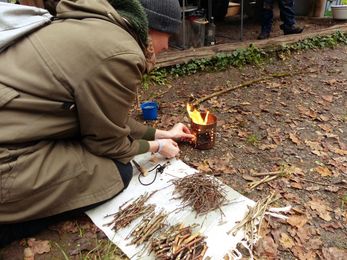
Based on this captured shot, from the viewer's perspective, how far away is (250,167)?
9.77 ft

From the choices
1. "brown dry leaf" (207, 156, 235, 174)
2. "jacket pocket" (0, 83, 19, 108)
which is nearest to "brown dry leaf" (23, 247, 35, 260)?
"jacket pocket" (0, 83, 19, 108)

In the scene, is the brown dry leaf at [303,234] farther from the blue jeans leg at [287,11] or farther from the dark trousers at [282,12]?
the blue jeans leg at [287,11]

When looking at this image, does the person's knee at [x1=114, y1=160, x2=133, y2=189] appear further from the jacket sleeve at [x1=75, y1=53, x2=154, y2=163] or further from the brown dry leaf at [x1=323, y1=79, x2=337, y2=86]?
the brown dry leaf at [x1=323, y1=79, x2=337, y2=86]

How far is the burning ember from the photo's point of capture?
3018mm

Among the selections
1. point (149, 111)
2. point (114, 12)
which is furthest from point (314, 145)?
point (114, 12)

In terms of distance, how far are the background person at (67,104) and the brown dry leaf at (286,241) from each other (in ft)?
4.11

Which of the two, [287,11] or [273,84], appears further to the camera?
[287,11]

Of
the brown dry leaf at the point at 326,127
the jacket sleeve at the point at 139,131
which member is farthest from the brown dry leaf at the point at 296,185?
the jacket sleeve at the point at 139,131

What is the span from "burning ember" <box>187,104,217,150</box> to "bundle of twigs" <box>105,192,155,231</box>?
2.85 ft

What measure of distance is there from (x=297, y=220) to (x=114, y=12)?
6.12ft

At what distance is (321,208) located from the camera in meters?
2.53

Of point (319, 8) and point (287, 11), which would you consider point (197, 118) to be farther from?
point (319, 8)

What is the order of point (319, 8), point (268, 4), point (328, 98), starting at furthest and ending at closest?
1. point (319, 8)
2. point (268, 4)
3. point (328, 98)

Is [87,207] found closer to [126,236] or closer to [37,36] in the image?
[126,236]
